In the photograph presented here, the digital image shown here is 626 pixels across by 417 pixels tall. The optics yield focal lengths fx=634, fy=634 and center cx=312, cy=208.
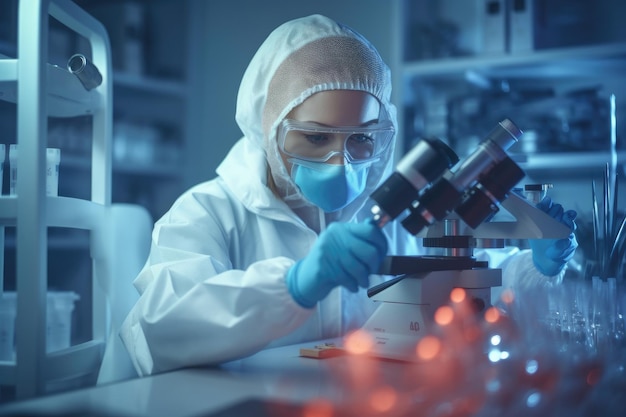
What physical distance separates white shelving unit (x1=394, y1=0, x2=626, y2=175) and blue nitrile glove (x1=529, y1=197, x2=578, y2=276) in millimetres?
1215

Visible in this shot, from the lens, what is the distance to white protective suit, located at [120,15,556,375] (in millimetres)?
1075

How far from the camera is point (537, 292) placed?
1.14 m

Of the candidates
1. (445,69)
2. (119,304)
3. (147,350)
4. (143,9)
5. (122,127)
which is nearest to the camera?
(147,350)

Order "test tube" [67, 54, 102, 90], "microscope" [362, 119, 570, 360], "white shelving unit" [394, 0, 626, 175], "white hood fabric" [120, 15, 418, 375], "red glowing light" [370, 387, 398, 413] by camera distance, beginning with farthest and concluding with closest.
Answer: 1. "white shelving unit" [394, 0, 626, 175]
2. "test tube" [67, 54, 102, 90]
3. "white hood fabric" [120, 15, 418, 375]
4. "microscope" [362, 119, 570, 360]
5. "red glowing light" [370, 387, 398, 413]

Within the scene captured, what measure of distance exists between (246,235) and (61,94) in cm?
51

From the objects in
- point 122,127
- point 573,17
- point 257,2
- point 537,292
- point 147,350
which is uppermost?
point 257,2

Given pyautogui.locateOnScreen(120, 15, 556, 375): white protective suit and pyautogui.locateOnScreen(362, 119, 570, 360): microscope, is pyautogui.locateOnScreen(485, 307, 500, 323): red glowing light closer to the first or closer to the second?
pyautogui.locateOnScreen(362, 119, 570, 360): microscope

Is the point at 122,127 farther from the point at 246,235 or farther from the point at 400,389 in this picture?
the point at 400,389

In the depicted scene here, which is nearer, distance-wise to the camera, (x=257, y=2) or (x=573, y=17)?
(x=573, y=17)

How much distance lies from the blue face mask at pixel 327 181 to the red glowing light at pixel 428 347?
398mm

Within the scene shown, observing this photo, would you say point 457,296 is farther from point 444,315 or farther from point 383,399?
point 383,399

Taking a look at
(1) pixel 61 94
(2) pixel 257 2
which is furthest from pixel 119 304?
(2) pixel 257 2

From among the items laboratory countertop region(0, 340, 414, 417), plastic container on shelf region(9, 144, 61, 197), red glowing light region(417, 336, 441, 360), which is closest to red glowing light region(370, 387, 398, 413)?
laboratory countertop region(0, 340, 414, 417)

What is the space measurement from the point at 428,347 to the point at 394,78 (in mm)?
1965
